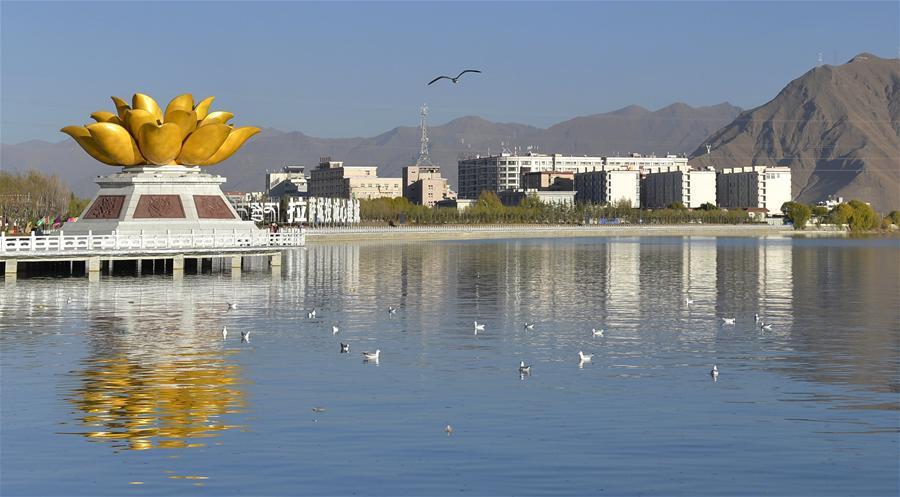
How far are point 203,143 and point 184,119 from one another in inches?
82.8

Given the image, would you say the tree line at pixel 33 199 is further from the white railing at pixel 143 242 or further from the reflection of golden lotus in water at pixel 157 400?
the reflection of golden lotus in water at pixel 157 400

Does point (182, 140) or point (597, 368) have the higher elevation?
point (182, 140)

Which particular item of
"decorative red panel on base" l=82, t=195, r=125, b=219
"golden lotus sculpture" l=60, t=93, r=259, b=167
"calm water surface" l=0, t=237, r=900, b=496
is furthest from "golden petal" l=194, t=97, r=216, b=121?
"calm water surface" l=0, t=237, r=900, b=496

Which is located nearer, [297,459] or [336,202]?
[297,459]

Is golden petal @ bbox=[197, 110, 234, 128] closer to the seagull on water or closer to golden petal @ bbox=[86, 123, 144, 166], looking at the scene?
golden petal @ bbox=[86, 123, 144, 166]

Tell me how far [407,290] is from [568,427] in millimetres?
33804

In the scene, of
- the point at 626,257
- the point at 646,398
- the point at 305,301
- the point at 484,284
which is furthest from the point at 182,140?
the point at 646,398

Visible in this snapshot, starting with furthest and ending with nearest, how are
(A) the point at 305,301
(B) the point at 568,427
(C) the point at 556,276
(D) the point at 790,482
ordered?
Result: (C) the point at 556,276 < (A) the point at 305,301 < (B) the point at 568,427 < (D) the point at 790,482

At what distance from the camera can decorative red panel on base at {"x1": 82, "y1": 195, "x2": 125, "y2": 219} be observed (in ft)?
229

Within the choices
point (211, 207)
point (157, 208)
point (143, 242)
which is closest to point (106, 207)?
point (157, 208)

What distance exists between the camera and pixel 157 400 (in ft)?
74.7

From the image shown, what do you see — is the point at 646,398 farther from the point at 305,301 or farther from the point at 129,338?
the point at 305,301

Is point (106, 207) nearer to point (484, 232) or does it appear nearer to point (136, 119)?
point (136, 119)

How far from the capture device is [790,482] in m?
17.0
